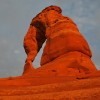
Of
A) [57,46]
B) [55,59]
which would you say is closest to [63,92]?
[55,59]

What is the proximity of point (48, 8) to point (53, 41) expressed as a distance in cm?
370

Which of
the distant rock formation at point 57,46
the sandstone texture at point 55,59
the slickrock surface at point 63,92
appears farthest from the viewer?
the distant rock formation at point 57,46

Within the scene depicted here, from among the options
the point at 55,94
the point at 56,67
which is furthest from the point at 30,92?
the point at 56,67

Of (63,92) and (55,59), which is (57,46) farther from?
(63,92)

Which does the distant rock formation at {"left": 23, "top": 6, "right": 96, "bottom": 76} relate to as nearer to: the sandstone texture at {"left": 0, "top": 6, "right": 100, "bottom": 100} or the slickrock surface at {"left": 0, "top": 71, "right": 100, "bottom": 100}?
the sandstone texture at {"left": 0, "top": 6, "right": 100, "bottom": 100}

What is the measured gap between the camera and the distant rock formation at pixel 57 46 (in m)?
15.6

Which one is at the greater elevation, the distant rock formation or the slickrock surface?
the slickrock surface

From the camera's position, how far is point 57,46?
57.7ft

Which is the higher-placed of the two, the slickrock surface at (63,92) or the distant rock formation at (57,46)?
the slickrock surface at (63,92)

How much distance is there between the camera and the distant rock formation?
614 inches

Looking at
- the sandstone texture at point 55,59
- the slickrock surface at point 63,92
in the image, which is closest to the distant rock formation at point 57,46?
the sandstone texture at point 55,59

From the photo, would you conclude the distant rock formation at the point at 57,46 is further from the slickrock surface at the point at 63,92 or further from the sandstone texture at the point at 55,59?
the slickrock surface at the point at 63,92

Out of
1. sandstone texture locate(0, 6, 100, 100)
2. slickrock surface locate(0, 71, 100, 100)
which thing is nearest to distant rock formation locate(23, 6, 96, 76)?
sandstone texture locate(0, 6, 100, 100)

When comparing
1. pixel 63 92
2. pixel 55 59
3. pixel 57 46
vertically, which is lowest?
pixel 55 59
